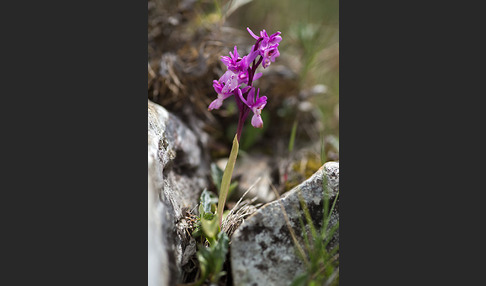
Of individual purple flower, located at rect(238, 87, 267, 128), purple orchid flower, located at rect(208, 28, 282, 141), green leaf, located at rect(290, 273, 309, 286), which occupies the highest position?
purple orchid flower, located at rect(208, 28, 282, 141)

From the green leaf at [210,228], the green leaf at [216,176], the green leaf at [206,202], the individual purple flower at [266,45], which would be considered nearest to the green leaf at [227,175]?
the green leaf at [210,228]

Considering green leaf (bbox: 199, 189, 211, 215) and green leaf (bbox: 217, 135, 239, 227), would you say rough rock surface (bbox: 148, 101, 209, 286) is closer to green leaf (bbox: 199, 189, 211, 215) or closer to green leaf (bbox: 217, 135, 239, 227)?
green leaf (bbox: 199, 189, 211, 215)

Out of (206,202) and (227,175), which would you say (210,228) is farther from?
(206,202)

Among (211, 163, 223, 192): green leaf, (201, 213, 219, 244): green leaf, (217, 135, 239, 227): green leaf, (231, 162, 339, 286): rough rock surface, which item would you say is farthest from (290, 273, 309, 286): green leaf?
(211, 163, 223, 192): green leaf

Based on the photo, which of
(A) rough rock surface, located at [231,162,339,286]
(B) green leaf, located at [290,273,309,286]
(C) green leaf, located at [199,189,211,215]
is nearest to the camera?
(B) green leaf, located at [290,273,309,286]

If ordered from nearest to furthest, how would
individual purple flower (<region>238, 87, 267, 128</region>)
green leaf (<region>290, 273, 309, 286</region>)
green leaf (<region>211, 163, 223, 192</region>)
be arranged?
green leaf (<region>290, 273, 309, 286</region>)
individual purple flower (<region>238, 87, 267, 128</region>)
green leaf (<region>211, 163, 223, 192</region>)

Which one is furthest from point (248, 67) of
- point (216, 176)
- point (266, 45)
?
point (216, 176)
